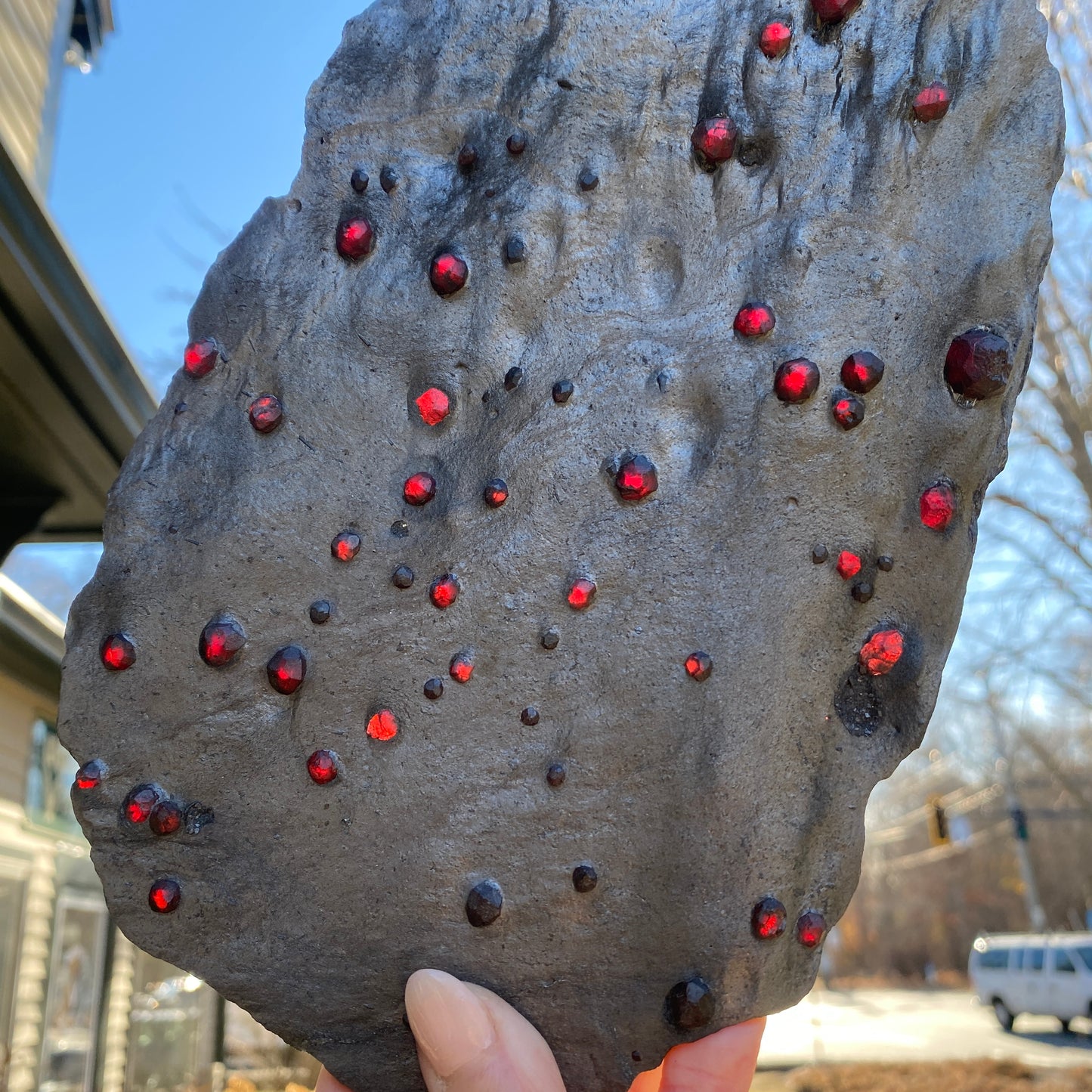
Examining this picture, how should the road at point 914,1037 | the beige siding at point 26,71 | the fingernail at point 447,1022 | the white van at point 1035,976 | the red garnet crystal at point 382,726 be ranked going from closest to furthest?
the fingernail at point 447,1022 → the red garnet crystal at point 382,726 → the beige siding at point 26,71 → the road at point 914,1037 → the white van at point 1035,976

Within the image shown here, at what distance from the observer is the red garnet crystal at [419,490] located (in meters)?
1.30

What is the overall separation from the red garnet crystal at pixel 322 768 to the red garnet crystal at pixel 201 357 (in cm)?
52

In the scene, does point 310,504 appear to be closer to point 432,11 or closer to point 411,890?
point 411,890

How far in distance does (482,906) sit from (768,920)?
341 mm

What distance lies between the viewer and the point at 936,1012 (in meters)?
15.2

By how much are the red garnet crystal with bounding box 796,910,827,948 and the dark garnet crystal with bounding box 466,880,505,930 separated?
373 mm

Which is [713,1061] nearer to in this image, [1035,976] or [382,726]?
[382,726]

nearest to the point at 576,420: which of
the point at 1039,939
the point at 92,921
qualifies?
the point at 92,921

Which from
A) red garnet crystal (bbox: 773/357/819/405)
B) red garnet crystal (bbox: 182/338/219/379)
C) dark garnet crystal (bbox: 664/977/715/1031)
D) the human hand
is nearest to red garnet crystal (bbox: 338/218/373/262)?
red garnet crystal (bbox: 182/338/219/379)

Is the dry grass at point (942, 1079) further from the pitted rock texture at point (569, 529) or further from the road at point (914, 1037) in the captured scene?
the pitted rock texture at point (569, 529)

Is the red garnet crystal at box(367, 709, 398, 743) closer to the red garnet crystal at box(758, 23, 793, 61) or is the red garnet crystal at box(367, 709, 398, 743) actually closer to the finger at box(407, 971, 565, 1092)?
Result: the finger at box(407, 971, 565, 1092)

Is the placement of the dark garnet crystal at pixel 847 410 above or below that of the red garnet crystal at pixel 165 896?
above

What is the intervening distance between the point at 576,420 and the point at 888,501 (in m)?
0.41

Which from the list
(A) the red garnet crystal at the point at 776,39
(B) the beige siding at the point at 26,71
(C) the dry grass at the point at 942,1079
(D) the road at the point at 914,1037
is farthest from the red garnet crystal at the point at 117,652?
(D) the road at the point at 914,1037
